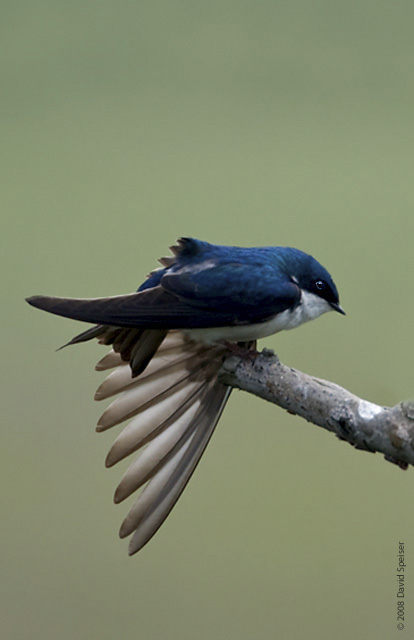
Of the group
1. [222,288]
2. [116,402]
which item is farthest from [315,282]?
[116,402]

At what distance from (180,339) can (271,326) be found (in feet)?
0.58

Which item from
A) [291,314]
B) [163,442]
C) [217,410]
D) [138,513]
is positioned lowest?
[138,513]

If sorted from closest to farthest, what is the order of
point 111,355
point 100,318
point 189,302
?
point 100,318, point 189,302, point 111,355

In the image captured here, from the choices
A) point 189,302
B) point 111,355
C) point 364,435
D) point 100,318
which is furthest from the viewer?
point 111,355

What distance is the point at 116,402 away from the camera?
57.7 inches

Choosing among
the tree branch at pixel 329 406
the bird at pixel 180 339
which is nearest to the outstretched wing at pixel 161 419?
the bird at pixel 180 339

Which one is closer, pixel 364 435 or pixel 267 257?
pixel 364 435

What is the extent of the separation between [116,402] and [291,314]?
332mm

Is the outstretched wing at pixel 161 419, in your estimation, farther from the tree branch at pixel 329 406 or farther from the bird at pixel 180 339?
the tree branch at pixel 329 406

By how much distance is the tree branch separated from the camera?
3.44ft

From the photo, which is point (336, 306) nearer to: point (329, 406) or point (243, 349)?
point (243, 349)

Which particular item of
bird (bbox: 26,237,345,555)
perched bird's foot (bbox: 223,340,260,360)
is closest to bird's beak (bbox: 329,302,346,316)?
bird (bbox: 26,237,345,555)

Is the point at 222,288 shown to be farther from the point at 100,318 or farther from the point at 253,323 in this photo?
the point at 100,318

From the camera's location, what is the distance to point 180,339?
151 centimetres
